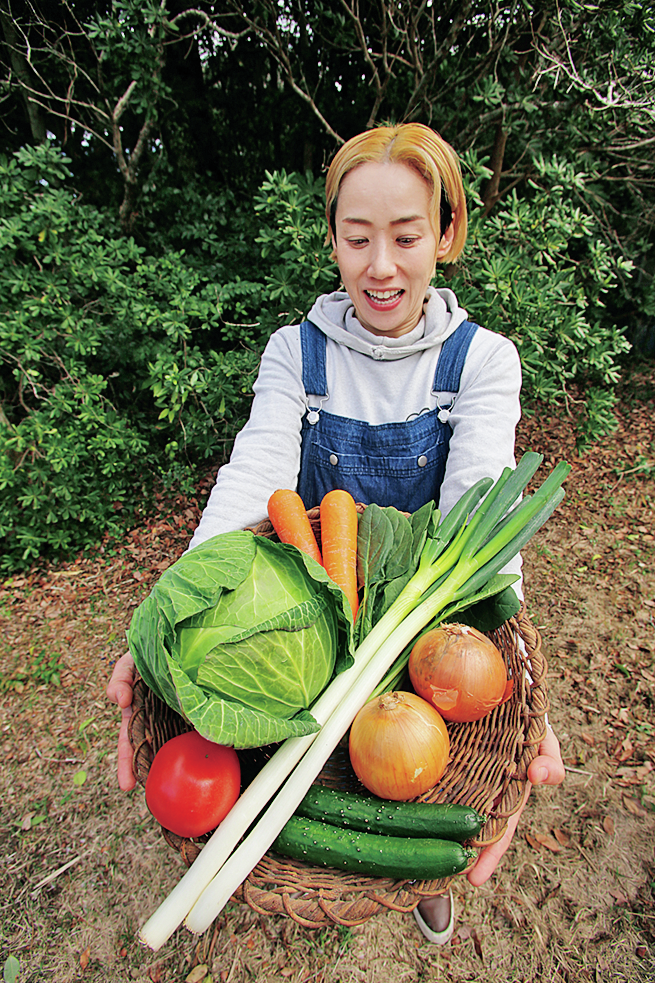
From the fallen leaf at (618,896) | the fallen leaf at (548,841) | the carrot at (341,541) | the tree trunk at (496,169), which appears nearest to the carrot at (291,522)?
the carrot at (341,541)

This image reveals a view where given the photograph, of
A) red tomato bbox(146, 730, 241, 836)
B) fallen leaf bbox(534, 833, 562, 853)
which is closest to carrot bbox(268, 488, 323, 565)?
red tomato bbox(146, 730, 241, 836)

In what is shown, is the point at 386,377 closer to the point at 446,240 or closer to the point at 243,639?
the point at 446,240

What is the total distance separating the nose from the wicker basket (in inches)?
43.4

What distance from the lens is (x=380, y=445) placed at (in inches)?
78.2

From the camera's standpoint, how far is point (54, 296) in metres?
3.09

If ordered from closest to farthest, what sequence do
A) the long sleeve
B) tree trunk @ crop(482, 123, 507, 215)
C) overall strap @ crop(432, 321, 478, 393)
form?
the long sleeve, overall strap @ crop(432, 321, 478, 393), tree trunk @ crop(482, 123, 507, 215)

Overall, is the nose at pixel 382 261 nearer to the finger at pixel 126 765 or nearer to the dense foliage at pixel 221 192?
the dense foliage at pixel 221 192

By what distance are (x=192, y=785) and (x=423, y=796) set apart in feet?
1.77

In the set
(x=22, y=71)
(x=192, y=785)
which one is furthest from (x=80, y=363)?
(x=192, y=785)

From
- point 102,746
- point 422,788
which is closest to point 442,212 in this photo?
point 422,788

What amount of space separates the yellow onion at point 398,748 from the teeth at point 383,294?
1.23 m

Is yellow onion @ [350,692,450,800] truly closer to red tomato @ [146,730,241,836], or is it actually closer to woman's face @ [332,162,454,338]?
red tomato @ [146,730,241,836]

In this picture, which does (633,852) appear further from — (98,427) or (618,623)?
(98,427)

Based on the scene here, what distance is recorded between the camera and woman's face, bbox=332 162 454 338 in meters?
1.60
